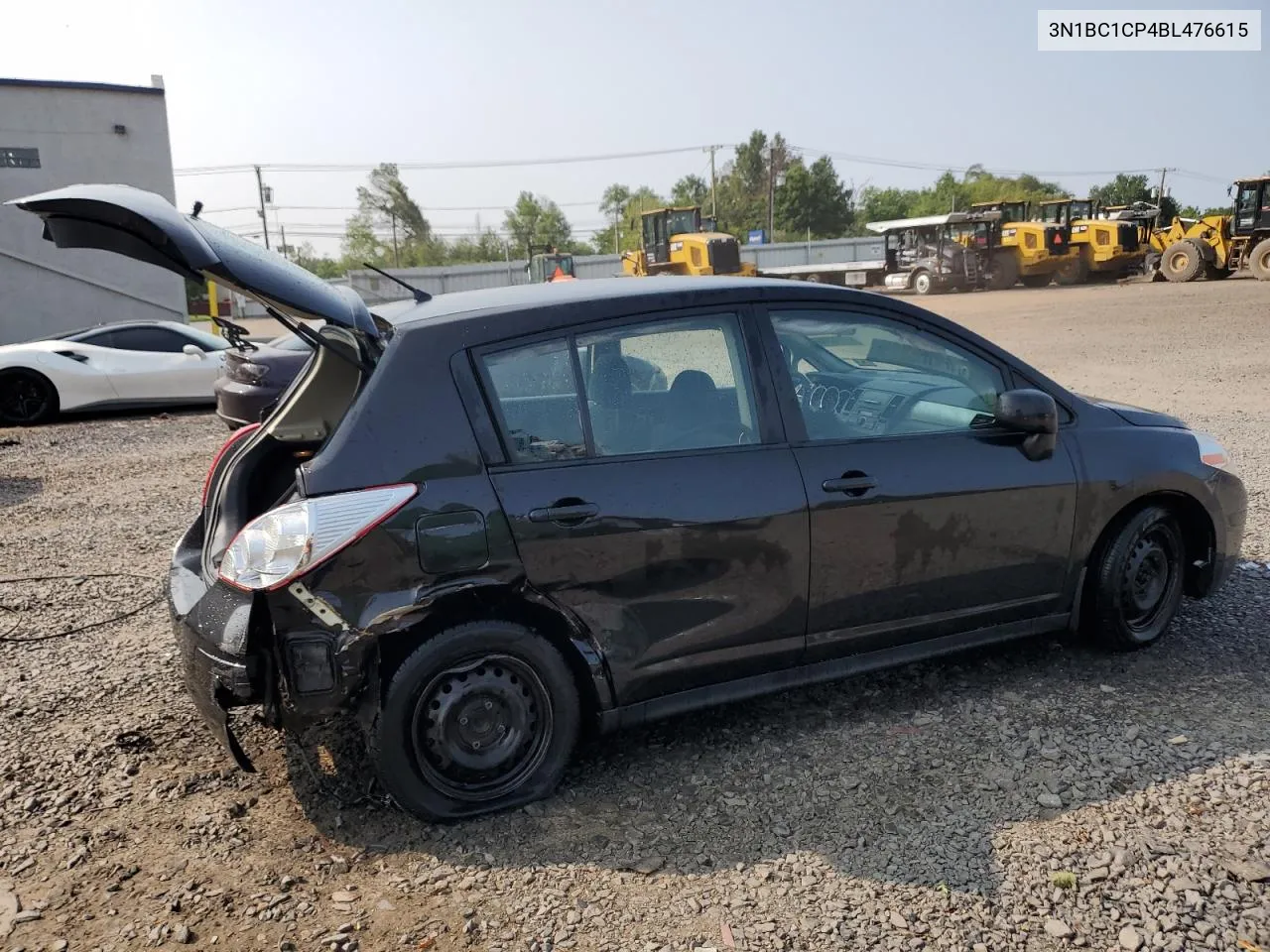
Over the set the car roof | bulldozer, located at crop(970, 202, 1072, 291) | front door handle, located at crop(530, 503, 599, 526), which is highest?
bulldozer, located at crop(970, 202, 1072, 291)

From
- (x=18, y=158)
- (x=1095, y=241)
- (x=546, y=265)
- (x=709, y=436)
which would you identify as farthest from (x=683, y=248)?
(x=709, y=436)

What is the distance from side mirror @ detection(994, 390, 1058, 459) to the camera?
3670mm

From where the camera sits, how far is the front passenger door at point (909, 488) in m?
3.48

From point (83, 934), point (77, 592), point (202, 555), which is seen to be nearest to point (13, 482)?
point (77, 592)

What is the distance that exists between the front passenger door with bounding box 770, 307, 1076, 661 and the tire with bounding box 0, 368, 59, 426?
10979 mm

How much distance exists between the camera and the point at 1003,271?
105 feet

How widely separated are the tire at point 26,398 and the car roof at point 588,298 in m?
9.94

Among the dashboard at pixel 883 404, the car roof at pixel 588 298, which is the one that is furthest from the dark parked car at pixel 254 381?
the dashboard at pixel 883 404

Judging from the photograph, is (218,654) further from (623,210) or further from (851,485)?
(623,210)

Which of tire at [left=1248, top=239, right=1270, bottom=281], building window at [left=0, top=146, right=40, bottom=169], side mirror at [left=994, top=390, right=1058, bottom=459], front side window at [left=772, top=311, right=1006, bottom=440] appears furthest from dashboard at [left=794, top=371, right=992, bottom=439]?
tire at [left=1248, top=239, right=1270, bottom=281]

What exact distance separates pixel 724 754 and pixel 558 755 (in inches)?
24.8

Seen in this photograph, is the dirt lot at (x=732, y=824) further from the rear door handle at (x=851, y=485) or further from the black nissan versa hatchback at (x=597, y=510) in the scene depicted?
the rear door handle at (x=851, y=485)

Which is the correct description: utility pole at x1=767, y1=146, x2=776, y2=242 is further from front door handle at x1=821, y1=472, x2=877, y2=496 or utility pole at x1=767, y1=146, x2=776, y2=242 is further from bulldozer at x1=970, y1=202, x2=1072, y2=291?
front door handle at x1=821, y1=472, x2=877, y2=496

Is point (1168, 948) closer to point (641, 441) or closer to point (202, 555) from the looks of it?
point (641, 441)
